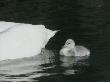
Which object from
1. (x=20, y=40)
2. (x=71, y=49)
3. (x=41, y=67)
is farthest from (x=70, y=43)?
(x=41, y=67)

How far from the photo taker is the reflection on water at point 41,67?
11.8 meters

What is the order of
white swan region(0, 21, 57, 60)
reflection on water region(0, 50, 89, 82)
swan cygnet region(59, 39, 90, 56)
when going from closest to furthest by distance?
1. reflection on water region(0, 50, 89, 82)
2. white swan region(0, 21, 57, 60)
3. swan cygnet region(59, 39, 90, 56)

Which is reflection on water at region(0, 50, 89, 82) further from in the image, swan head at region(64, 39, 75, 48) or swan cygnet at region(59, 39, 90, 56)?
swan head at region(64, 39, 75, 48)

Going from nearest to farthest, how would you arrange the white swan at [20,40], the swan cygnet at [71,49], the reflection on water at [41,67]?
the reflection on water at [41,67] → the white swan at [20,40] → the swan cygnet at [71,49]

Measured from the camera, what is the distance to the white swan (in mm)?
12984

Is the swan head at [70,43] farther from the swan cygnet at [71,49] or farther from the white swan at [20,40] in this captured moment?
the white swan at [20,40]

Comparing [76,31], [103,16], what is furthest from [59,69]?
[103,16]

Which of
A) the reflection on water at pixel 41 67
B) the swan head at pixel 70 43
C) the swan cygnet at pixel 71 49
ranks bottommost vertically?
the reflection on water at pixel 41 67

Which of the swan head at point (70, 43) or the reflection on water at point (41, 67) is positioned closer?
the reflection on water at point (41, 67)

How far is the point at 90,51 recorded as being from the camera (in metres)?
13.4

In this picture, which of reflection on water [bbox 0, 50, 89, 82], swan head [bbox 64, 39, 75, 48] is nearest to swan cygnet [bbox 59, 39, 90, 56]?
swan head [bbox 64, 39, 75, 48]

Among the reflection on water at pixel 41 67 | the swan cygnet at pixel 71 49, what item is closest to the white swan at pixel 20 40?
Result: the reflection on water at pixel 41 67

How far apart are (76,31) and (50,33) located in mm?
1168

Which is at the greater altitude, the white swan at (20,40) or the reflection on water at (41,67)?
the white swan at (20,40)
